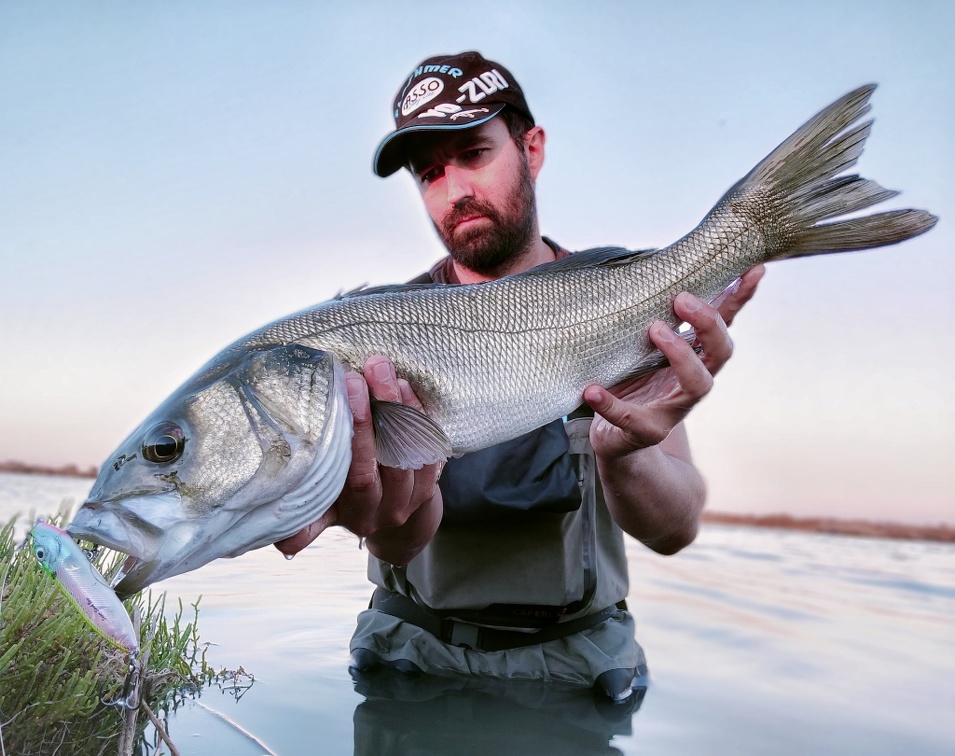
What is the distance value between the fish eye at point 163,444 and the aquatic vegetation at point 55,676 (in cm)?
39

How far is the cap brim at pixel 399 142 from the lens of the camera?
3.99 m

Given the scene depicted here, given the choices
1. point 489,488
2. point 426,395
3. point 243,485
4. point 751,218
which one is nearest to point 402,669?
point 489,488

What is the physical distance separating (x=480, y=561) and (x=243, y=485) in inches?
73.3

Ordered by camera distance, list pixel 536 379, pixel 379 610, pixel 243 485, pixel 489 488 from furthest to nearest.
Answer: pixel 379 610 < pixel 489 488 < pixel 536 379 < pixel 243 485

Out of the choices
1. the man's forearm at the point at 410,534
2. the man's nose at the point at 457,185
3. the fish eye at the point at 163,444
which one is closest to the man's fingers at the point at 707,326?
the man's forearm at the point at 410,534

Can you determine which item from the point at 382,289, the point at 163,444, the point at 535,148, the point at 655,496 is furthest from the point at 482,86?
the point at 163,444

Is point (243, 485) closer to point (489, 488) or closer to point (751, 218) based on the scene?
point (489, 488)

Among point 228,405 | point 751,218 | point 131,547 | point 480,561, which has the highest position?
point 751,218

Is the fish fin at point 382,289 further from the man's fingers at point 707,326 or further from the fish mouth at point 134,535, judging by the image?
the fish mouth at point 134,535

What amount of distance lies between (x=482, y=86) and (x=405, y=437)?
2.59 meters

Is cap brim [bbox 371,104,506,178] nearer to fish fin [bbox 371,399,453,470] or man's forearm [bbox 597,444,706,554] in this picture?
man's forearm [bbox 597,444,706,554]

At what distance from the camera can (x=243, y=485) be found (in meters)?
1.99

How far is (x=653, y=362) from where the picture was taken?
9.41ft

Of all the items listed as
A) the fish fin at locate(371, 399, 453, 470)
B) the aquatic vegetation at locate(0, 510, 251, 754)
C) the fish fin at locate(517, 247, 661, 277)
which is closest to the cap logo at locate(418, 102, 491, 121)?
the fish fin at locate(517, 247, 661, 277)
